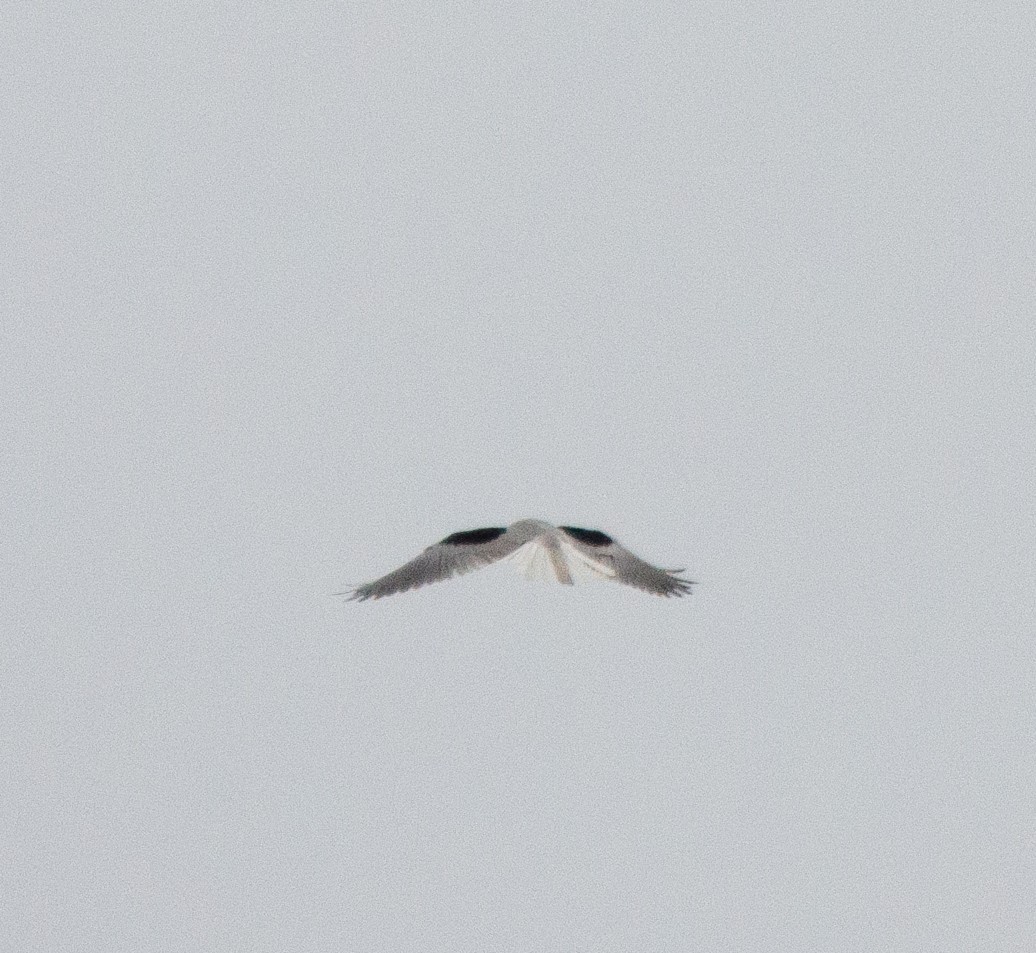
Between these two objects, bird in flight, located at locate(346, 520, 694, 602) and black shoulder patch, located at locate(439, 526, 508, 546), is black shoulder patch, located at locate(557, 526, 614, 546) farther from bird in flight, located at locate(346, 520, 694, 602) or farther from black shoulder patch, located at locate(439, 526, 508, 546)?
black shoulder patch, located at locate(439, 526, 508, 546)

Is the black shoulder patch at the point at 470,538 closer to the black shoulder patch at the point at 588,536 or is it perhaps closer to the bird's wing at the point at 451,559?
the bird's wing at the point at 451,559

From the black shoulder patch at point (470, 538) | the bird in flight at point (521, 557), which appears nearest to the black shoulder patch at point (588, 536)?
the bird in flight at point (521, 557)

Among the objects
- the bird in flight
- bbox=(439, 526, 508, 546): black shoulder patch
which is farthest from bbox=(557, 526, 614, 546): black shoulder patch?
bbox=(439, 526, 508, 546): black shoulder patch

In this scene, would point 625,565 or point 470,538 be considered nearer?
point 470,538

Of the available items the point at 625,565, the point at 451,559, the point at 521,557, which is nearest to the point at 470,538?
the point at 451,559

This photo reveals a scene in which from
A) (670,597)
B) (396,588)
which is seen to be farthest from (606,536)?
(396,588)

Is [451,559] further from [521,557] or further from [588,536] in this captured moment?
[588,536]

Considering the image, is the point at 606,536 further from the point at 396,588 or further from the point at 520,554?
the point at 396,588
